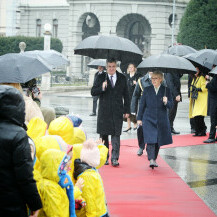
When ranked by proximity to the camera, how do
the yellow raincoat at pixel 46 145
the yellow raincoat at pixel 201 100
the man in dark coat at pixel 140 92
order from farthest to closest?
the yellow raincoat at pixel 201 100, the man in dark coat at pixel 140 92, the yellow raincoat at pixel 46 145

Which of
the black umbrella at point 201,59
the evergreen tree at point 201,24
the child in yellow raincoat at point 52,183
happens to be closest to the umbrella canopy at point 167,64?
the black umbrella at point 201,59

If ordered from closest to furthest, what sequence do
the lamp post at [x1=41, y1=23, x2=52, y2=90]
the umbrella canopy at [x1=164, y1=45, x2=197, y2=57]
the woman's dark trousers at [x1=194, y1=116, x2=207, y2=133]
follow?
→ the woman's dark trousers at [x1=194, y1=116, x2=207, y2=133] < the umbrella canopy at [x1=164, y1=45, x2=197, y2=57] < the lamp post at [x1=41, y1=23, x2=52, y2=90]

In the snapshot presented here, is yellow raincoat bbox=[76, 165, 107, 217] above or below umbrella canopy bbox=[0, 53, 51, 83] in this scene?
below

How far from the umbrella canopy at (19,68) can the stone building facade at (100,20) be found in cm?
3950

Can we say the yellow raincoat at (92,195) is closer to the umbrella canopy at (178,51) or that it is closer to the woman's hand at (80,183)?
the woman's hand at (80,183)

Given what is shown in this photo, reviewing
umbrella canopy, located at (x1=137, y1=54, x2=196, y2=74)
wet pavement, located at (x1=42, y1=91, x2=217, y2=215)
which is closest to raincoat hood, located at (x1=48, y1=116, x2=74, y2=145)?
wet pavement, located at (x1=42, y1=91, x2=217, y2=215)

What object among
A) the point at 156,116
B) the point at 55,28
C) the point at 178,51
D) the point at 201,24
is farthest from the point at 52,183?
the point at 55,28

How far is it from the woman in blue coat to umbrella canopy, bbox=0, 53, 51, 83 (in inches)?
116

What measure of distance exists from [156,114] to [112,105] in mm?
750

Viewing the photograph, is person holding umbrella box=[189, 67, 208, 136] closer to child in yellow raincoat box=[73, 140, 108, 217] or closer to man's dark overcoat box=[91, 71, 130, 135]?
man's dark overcoat box=[91, 71, 130, 135]

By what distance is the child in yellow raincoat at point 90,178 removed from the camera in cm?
554

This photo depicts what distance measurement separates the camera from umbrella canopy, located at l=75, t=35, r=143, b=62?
9328 millimetres

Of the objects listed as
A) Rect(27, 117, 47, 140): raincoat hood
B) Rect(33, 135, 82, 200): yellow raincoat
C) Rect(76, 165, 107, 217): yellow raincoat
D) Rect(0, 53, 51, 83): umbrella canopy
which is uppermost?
Rect(0, 53, 51, 83): umbrella canopy

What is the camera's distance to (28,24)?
5272 centimetres
